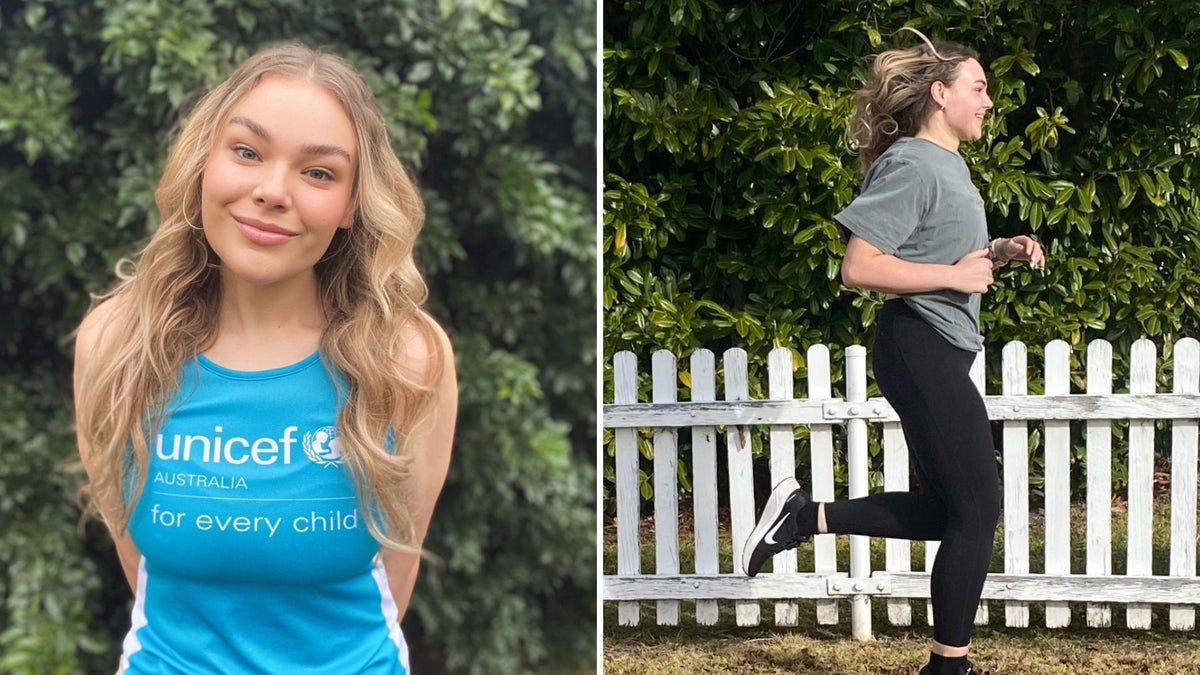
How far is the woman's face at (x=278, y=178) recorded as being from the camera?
2.06 meters

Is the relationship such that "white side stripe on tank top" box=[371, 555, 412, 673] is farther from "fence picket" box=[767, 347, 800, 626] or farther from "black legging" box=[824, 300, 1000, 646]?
"fence picket" box=[767, 347, 800, 626]

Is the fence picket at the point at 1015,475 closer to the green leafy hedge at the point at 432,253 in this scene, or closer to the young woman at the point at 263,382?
the green leafy hedge at the point at 432,253

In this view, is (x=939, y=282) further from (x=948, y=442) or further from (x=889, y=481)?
(x=889, y=481)

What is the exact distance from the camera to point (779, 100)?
4.27 m

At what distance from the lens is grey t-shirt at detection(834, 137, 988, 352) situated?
2.80 m

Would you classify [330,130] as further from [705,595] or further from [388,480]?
[705,595]

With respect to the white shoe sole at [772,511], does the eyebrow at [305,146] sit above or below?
above

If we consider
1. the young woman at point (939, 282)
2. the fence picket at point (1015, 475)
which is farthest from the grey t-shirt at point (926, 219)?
the fence picket at point (1015, 475)

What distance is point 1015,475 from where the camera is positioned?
4.00 metres

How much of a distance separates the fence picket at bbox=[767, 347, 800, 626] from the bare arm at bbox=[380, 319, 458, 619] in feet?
6.20

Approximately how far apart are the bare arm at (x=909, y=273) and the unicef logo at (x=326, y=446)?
1220 millimetres

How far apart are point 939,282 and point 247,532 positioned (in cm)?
151

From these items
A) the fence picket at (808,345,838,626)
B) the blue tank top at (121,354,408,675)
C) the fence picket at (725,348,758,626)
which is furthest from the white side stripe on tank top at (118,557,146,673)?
the fence picket at (808,345,838,626)

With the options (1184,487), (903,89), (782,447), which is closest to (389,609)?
(903,89)
